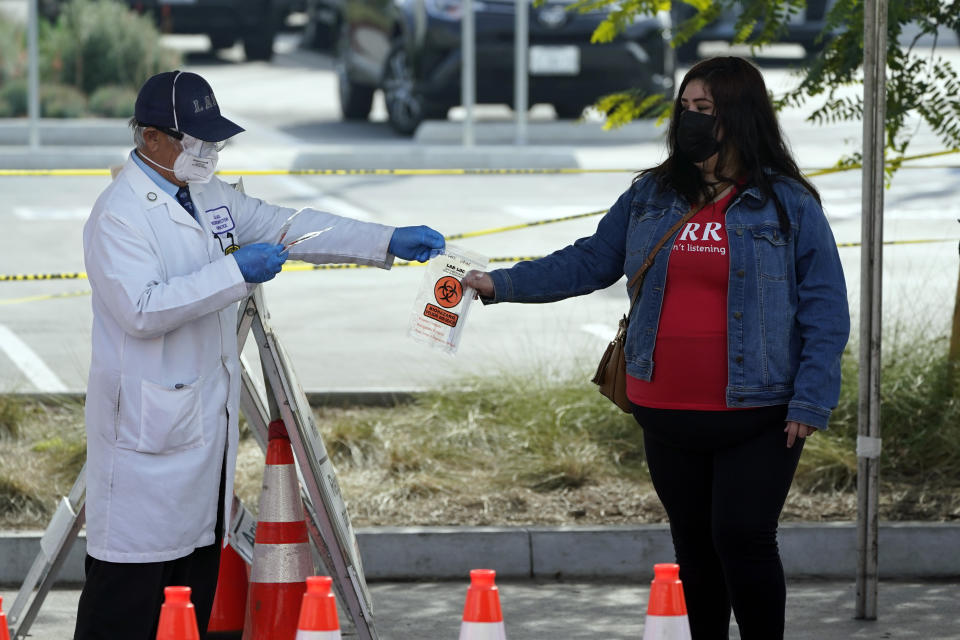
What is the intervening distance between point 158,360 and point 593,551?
2.42m

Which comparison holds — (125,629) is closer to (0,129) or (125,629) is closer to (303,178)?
(303,178)

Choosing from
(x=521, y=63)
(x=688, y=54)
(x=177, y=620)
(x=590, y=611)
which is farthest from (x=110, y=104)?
(x=177, y=620)

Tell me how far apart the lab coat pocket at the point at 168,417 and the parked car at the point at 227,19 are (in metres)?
19.6

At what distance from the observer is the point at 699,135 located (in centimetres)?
439

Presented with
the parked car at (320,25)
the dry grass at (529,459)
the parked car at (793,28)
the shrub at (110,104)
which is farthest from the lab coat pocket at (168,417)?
the parked car at (320,25)

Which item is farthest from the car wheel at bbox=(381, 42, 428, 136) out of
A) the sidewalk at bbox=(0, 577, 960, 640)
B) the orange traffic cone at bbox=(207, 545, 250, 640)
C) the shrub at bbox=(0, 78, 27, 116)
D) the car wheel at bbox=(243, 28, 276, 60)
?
the orange traffic cone at bbox=(207, 545, 250, 640)

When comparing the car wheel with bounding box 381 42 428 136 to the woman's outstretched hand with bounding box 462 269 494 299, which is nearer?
the woman's outstretched hand with bounding box 462 269 494 299

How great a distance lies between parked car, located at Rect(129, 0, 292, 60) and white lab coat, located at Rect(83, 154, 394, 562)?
64.0 ft

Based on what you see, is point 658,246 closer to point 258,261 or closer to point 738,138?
point 738,138

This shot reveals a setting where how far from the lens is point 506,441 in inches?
283

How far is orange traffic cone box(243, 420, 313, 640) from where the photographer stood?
4848 mm

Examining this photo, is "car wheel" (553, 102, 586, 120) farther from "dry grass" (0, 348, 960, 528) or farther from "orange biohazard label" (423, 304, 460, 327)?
"orange biohazard label" (423, 304, 460, 327)

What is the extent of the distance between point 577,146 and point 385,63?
2431 mm

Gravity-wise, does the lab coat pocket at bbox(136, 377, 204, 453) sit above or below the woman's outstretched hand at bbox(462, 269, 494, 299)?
below
